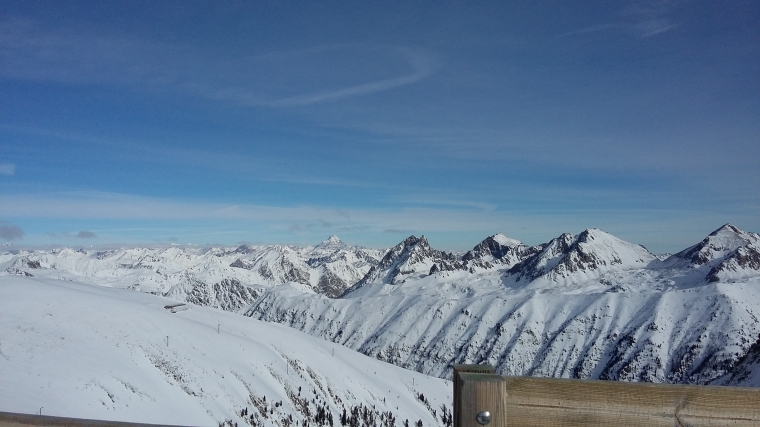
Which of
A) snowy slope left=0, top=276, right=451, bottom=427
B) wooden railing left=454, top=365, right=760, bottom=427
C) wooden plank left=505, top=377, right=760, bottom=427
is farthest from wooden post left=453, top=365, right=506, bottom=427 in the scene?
snowy slope left=0, top=276, right=451, bottom=427

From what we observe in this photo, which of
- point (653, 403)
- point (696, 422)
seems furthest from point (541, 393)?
point (696, 422)

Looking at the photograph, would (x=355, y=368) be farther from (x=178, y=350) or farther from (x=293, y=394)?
(x=178, y=350)

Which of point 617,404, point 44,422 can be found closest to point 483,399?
point 617,404

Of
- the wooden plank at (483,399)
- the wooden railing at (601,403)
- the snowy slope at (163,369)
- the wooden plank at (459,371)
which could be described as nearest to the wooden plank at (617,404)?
the wooden railing at (601,403)

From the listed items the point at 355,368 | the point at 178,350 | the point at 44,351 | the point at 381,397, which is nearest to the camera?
the point at 44,351

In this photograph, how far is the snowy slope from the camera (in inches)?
1624

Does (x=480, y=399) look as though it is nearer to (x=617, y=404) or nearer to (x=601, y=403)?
(x=601, y=403)

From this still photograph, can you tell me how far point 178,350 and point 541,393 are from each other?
70.1m

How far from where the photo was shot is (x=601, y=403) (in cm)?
372

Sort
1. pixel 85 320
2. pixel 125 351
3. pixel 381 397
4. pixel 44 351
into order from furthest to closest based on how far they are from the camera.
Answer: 1. pixel 381 397
2. pixel 85 320
3. pixel 125 351
4. pixel 44 351

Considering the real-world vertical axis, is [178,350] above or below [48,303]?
below

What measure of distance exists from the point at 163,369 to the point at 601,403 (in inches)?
2416

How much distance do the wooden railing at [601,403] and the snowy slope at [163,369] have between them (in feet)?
125

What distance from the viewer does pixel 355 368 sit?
108 m
